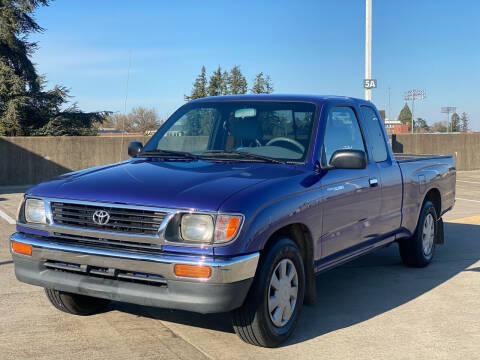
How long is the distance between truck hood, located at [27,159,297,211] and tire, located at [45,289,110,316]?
971 millimetres

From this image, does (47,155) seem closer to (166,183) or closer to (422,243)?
(422,243)

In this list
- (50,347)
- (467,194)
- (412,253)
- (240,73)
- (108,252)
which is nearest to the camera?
(108,252)

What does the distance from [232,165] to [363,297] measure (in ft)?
6.79

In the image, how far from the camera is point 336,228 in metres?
5.27

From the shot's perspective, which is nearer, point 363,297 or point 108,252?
point 108,252

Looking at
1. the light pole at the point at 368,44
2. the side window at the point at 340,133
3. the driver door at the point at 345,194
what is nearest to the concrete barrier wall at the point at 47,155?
the light pole at the point at 368,44

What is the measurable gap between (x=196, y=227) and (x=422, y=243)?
4104mm

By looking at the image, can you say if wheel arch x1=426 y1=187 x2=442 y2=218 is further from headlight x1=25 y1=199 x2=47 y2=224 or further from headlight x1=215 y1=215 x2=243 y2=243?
headlight x1=25 y1=199 x2=47 y2=224

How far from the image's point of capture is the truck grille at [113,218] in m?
4.05

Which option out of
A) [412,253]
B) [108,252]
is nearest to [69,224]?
[108,252]

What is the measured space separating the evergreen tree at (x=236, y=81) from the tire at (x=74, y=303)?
5237 cm

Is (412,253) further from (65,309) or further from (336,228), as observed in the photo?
(65,309)

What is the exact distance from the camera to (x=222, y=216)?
156 inches

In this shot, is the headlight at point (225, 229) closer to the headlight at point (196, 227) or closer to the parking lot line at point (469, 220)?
the headlight at point (196, 227)
